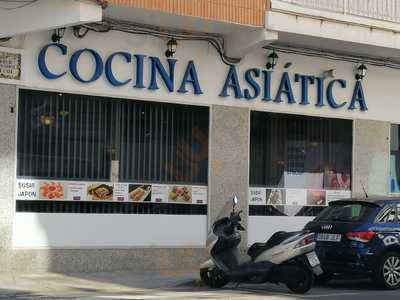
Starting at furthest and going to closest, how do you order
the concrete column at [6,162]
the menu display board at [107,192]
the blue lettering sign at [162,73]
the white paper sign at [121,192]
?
1. the blue lettering sign at [162,73]
2. the white paper sign at [121,192]
3. the menu display board at [107,192]
4. the concrete column at [6,162]

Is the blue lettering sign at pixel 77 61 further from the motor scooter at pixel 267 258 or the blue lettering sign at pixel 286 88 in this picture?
the blue lettering sign at pixel 286 88

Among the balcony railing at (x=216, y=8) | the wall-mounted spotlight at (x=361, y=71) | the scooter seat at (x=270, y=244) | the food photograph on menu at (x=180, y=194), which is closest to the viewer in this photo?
the scooter seat at (x=270, y=244)

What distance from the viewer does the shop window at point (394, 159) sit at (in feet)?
59.1

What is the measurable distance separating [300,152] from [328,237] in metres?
4.56

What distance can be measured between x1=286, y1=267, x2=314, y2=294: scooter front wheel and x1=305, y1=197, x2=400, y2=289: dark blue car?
2.96 ft

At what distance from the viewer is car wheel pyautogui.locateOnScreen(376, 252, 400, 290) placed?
12.0 metres

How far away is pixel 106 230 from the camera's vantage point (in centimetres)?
1397

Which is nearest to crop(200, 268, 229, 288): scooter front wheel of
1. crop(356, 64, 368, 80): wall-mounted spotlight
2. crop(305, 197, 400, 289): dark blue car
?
crop(305, 197, 400, 289): dark blue car

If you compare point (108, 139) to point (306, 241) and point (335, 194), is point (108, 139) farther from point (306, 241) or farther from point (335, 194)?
point (335, 194)

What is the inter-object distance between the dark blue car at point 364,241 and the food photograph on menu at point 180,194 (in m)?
3.17

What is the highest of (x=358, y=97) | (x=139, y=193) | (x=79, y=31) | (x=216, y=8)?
(x=216, y=8)

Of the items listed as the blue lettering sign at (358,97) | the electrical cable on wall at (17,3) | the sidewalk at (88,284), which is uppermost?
the electrical cable on wall at (17,3)

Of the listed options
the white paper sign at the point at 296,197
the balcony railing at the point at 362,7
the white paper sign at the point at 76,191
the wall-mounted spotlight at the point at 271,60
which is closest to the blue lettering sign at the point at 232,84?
the wall-mounted spotlight at the point at 271,60

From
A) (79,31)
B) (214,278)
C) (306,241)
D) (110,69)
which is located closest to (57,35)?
(79,31)
